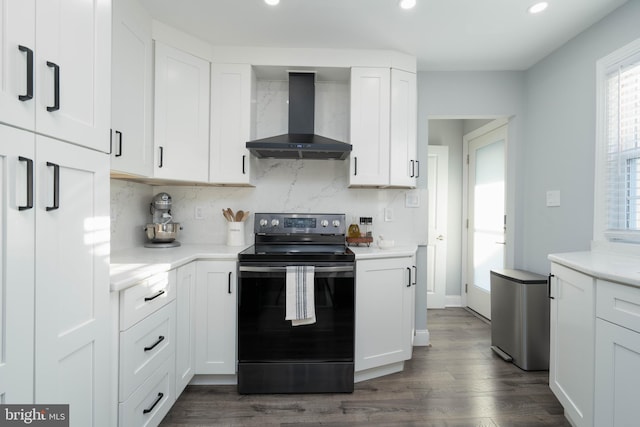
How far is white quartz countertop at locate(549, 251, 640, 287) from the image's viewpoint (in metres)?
1.26

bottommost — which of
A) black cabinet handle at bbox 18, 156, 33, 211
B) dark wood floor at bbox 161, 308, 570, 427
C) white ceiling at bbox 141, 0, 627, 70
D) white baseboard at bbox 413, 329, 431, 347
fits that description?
dark wood floor at bbox 161, 308, 570, 427

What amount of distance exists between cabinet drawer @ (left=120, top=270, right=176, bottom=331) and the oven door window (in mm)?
460

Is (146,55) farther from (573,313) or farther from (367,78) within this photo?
(573,313)

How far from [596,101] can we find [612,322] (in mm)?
1630

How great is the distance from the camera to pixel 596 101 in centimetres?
212

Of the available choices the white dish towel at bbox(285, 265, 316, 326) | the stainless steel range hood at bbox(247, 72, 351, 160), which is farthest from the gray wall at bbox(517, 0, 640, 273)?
the white dish towel at bbox(285, 265, 316, 326)

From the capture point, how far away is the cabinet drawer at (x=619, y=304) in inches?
47.6

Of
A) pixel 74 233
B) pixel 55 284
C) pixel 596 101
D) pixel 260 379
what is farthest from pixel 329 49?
pixel 260 379

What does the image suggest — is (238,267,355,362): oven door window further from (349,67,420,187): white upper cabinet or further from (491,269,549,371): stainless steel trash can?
(491,269,549,371): stainless steel trash can

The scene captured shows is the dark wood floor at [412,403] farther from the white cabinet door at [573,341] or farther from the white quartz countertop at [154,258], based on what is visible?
the white quartz countertop at [154,258]

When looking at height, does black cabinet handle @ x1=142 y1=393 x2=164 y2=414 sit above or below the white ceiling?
below

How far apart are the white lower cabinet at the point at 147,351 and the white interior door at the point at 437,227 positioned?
305 centimetres

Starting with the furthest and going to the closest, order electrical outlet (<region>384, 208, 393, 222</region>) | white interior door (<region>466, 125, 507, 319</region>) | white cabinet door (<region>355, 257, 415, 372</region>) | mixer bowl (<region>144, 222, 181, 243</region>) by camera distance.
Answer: white interior door (<region>466, 125, 507, 319</region>) → electrical outlet (<region>384, 208, 393, 222</region>) → mixer bowl (<region>144, 222, 181, 243</region>) → white cabinet door (<region>355, 257, 415, 372</region>)

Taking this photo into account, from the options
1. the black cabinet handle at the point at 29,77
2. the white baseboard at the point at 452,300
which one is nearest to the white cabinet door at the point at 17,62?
the black cabinet handle at the point at 29,77
